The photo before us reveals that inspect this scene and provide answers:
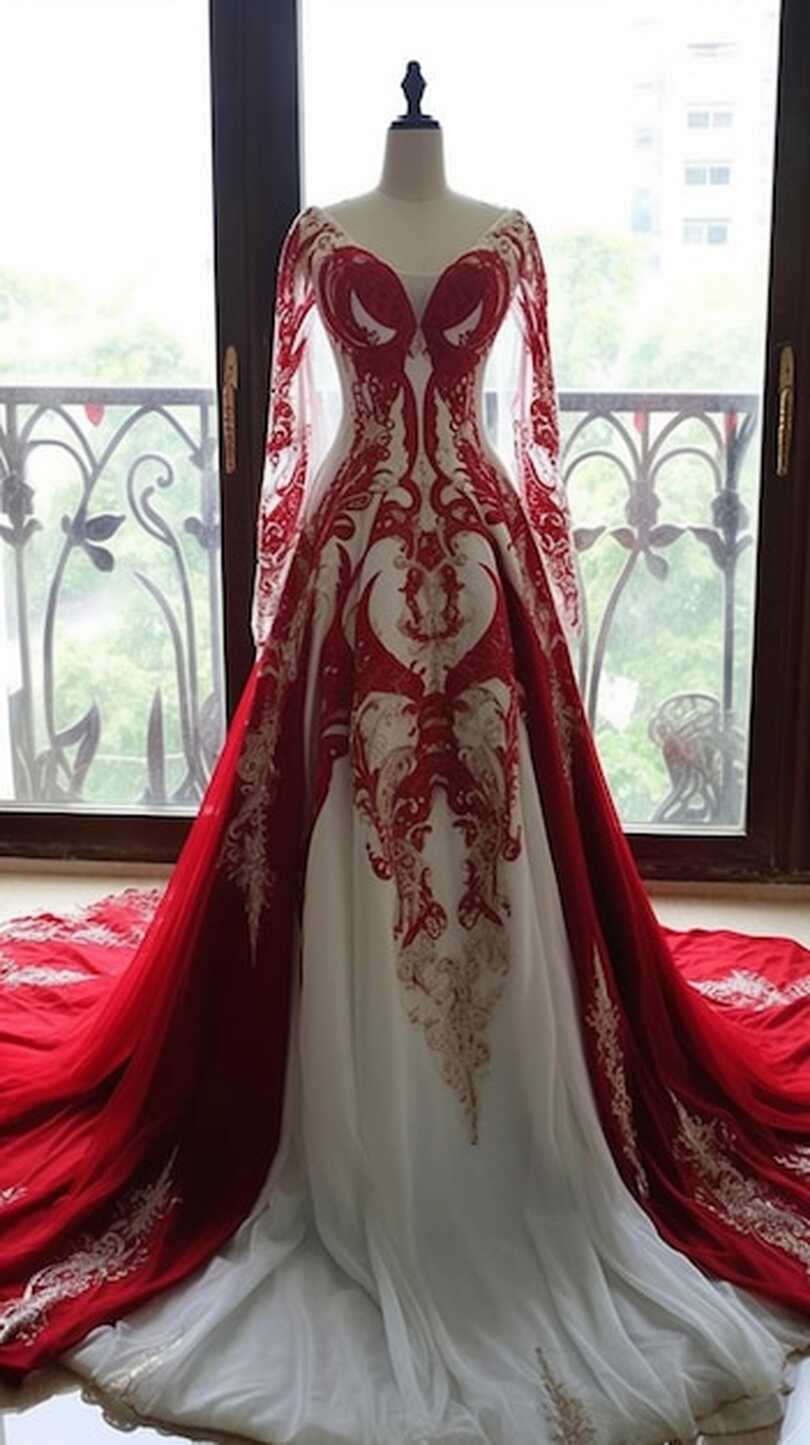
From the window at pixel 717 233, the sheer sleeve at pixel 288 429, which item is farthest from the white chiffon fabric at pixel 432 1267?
the window at pixel 717 233

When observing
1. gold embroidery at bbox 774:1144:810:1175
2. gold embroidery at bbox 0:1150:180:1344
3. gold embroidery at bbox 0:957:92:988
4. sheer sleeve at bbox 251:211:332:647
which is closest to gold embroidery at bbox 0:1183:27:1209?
gold embroidery at bbox 0:1150:180:1344

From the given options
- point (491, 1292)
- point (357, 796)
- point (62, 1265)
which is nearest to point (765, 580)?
point (357, 796)

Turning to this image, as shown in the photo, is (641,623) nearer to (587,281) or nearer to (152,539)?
(587,281)

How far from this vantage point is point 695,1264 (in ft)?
5.45

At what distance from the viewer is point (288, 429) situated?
1.99 m

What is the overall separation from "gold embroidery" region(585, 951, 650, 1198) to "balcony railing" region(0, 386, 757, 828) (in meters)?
1.24

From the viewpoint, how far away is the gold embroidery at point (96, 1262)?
1572 millimetres

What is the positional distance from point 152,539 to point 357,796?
156cm

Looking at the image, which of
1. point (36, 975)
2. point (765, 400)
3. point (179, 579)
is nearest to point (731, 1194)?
point (36, 975)

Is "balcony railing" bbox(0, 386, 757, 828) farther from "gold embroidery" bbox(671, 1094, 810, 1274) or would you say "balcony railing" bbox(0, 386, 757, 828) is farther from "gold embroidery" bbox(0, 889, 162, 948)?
"gold embroidery" bbox(671, 1094, 810, 1274)

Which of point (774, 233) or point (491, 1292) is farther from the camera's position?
point (774, 233)

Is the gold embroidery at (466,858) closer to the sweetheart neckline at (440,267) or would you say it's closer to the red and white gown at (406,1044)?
the red and white gown at (406,1044)

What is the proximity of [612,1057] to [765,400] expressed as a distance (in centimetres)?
159

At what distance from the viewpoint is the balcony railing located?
296 centimetres
